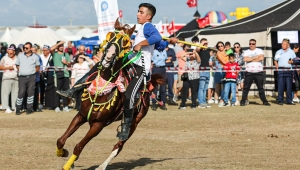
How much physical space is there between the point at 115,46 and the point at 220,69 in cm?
1248

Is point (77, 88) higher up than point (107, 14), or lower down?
lower down

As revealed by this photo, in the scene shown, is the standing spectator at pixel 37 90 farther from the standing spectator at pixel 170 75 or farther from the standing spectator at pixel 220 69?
the standing spectator at pixel 220 69

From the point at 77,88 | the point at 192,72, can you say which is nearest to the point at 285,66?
the point at 192,72

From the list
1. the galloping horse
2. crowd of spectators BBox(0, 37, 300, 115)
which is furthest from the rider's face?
crowd of spectators BBox(0, 37, 300, 115)

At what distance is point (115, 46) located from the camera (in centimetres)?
852

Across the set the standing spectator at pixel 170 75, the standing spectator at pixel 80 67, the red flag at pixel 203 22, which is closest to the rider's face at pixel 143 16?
the standing spectator at pixel 80 67

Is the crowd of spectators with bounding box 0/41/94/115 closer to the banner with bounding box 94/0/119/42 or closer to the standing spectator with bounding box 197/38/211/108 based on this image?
the banner with bounding box 94/0/119/42

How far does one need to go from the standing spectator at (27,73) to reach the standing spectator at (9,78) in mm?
624

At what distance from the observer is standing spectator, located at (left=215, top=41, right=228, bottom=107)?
20038 mm

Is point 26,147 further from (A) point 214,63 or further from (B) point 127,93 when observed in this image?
(A) point 214,63

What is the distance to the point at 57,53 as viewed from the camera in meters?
20.0

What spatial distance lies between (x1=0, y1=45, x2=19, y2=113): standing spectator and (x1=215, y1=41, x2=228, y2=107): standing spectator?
624cm

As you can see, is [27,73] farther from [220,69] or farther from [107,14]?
[220,69]

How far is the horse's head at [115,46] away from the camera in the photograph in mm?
8453
